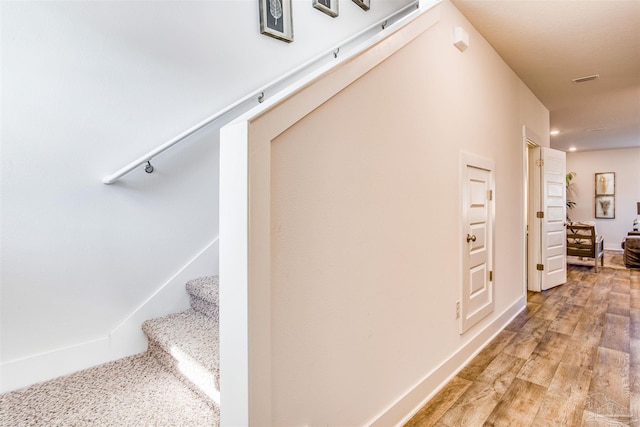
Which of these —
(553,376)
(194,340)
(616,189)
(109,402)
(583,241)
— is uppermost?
(616,189)

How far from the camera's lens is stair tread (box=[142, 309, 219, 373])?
4.76ft

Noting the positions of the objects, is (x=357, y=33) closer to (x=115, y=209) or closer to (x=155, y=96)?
(x=155, y=96)

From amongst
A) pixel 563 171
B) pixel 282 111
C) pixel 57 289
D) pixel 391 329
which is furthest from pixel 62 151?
pixel 563 171

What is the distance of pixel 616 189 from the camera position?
26.9 feet

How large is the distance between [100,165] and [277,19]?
5.39 feet

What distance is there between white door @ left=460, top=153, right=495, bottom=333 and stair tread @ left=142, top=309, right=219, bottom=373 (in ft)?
5.51

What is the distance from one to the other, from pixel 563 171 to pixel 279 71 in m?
4.54

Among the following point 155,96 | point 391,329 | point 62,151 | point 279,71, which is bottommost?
point 391,329

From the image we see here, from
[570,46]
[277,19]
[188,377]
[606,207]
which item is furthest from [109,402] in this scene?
[606,207]

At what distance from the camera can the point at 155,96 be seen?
1916mm

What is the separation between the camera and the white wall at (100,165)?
1.53 meters

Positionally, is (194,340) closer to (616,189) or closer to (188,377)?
(188,377)

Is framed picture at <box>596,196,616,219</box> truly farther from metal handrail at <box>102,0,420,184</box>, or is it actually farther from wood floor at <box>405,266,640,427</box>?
metal handrail at <box>102,0,420,184</box>

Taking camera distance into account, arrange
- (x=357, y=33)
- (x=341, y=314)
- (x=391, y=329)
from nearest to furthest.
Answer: (x=341, y=314) < (x=391, y=329) < (x=357, y=33)
